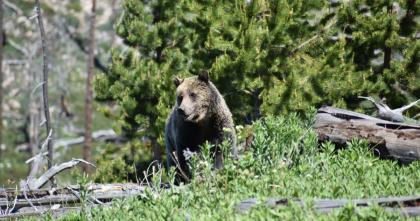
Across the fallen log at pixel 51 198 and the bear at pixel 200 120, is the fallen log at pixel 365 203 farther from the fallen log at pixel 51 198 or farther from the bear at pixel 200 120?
the bear at pixel 200 120

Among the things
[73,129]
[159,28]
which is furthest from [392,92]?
[73,129]

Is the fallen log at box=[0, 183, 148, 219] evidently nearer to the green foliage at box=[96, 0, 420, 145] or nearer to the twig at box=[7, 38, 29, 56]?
the green foliage at box=[96, 0, 420, 145]

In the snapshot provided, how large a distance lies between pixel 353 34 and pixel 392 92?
171cm

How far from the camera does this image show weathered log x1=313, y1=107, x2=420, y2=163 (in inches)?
369

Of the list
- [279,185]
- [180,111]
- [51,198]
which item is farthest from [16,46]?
[279,185]

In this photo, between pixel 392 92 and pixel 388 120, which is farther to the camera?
pixel 392 92

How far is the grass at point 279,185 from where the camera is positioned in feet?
21.3

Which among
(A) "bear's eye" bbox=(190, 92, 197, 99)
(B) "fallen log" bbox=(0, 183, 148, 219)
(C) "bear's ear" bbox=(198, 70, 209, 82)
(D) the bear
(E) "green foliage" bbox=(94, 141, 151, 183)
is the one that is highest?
(C) "bear's ear" bbox=(198, 70, 209, 82)

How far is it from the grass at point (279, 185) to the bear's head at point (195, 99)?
66.8 inches

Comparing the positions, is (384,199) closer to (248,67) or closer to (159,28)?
(248,67)

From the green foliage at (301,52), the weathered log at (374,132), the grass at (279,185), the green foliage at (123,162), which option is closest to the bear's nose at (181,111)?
the grass at (279,185)

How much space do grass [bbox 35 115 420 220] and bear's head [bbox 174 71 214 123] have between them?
1.70 metres

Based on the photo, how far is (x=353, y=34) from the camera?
17797 mm

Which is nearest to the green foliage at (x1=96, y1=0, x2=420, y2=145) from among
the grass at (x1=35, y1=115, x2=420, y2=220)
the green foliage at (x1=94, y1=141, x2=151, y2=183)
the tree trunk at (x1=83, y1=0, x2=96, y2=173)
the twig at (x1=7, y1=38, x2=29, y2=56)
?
the green foliage at (x1=94, y1=141, x2=151, y2=183)
